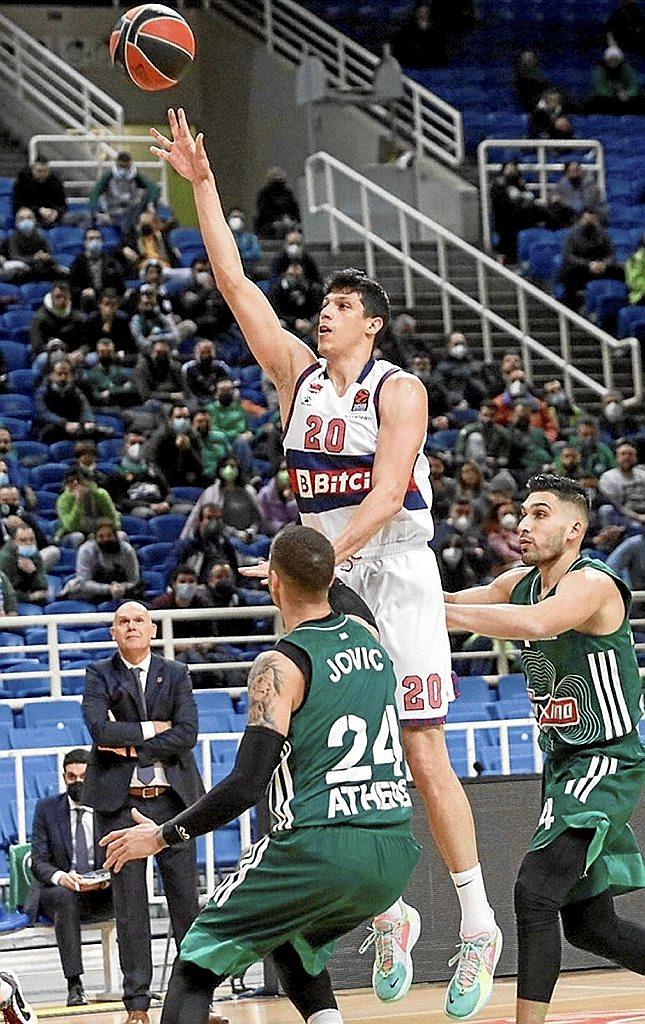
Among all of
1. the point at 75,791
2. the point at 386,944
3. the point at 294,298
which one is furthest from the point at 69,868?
the point at 294,298

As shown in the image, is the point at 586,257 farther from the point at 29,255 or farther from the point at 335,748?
the point at 335,748

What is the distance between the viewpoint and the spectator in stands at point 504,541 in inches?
588

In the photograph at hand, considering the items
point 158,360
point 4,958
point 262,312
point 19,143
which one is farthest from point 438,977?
point 19,143

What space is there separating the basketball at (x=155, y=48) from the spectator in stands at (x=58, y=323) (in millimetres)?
9809

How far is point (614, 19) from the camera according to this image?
82.7 feet

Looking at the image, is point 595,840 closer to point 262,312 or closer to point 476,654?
point 262,312

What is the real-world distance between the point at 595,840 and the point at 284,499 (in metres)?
9.28

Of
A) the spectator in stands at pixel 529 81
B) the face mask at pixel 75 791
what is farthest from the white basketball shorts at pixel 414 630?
the spectator in stands at pixel 529 81

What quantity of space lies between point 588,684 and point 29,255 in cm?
1306

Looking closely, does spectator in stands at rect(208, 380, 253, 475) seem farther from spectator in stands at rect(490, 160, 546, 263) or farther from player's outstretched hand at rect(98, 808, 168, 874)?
player's outstretched hand at rect(98, 808, 168, 874)

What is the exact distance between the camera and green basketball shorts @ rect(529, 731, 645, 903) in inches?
245

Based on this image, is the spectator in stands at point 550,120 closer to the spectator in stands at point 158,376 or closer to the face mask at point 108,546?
the spectator in stands at point 158,376

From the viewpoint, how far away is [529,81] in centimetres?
2372

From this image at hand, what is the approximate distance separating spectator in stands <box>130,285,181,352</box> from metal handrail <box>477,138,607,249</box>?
213 inches
